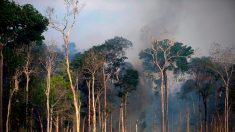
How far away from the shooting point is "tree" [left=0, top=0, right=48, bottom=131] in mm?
34562

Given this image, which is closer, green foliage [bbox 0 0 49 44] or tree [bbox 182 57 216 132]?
green foliage [bbox 0 0 49 44]

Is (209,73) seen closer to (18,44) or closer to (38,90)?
(38,90)

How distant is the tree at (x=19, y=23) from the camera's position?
34.6m

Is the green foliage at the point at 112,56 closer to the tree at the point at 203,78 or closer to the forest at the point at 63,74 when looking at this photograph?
the forest at the point at 63,74

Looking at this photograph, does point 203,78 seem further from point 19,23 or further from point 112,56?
point 19,23

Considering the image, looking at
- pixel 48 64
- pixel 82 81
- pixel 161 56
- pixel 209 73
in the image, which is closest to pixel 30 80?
pixel 48 64

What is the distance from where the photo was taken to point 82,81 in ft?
209

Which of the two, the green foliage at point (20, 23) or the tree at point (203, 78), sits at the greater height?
the green foliage at point (20, 23)

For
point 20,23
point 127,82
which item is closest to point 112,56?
point 127,82

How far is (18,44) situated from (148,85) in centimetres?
5876

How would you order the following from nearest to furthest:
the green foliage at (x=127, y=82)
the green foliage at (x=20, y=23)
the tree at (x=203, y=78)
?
the green foliage at (x=20, y=23) → the green foliage at (x=127, y=82) → the tree at (x=203, y=78)

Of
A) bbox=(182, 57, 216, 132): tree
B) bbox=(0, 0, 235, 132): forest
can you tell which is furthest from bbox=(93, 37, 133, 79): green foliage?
bbox=(182, 57, 216, 132): tree

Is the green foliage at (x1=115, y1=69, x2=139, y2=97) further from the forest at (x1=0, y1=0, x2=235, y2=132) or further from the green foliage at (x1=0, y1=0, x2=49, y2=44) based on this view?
the green foliage at (x1=0, y1=0, x2=49, y2=44)

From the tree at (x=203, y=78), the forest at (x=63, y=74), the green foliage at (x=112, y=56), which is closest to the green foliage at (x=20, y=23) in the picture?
the forest at (x=63, y=74)
